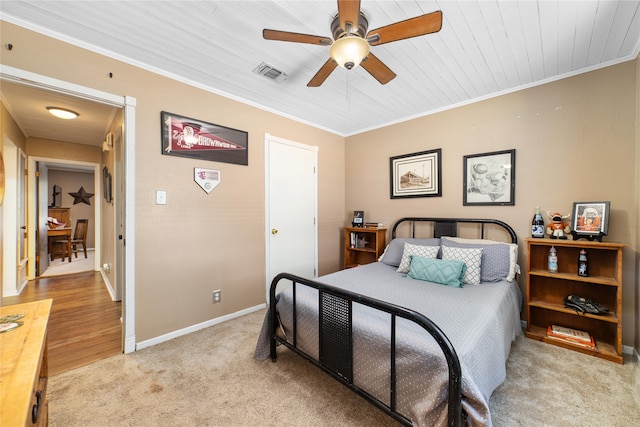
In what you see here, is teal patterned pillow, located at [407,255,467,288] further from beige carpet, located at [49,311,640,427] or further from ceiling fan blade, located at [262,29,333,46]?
ceiling fan blade, located at [262,29,333,46]

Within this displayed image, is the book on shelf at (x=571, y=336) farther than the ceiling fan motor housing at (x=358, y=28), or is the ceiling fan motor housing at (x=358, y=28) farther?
the book on shelf at (x=571, y=336)

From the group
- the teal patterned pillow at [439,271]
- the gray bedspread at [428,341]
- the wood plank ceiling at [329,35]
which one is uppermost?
the wood plank ceiling at [329,35]

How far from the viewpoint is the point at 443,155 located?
10.7 ft

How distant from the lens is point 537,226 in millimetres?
2527

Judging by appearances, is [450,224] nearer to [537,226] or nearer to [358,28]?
[537,226]

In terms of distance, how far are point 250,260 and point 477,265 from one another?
8.08 ft

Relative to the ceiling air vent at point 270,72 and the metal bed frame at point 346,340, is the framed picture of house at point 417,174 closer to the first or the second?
the ceiling air vent at point 270,72

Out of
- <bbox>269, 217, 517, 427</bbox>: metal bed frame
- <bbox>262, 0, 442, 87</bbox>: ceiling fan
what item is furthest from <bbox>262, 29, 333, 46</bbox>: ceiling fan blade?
<bbox>269, 217, 517, 427</bbox>: metal bed frame

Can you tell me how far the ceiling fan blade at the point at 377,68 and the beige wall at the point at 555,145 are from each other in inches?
64.6

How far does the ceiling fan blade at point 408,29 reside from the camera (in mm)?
1400

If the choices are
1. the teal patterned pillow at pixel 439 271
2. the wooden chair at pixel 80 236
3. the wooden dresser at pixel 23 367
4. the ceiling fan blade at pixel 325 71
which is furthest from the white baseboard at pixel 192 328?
the wooden chair at pixel 80 236

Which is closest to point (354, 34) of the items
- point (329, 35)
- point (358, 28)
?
point (358, 28)

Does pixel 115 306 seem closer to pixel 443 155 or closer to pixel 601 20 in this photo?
pixel 443 155

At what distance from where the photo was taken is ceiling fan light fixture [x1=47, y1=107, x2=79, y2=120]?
3.14m
